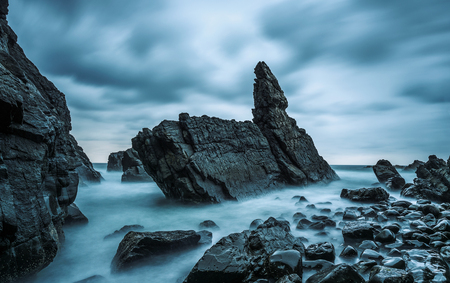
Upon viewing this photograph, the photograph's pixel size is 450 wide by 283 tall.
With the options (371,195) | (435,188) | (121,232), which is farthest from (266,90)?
(121,232)

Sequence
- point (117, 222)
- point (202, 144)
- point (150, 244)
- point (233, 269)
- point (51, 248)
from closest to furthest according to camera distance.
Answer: point (233, 269), point (51, 248), point (150, 244), point (117, 222), point (202, 144)

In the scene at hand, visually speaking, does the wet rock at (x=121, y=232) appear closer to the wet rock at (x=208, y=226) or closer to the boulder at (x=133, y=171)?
the wet rock at (x=208, y=226)

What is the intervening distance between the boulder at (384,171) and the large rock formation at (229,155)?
14.8 feet

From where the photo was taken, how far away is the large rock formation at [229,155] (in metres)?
13.2

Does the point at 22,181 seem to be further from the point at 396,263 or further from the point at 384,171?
the point at 384,171

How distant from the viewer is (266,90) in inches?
755

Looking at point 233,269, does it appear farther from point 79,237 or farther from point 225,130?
point 225,130

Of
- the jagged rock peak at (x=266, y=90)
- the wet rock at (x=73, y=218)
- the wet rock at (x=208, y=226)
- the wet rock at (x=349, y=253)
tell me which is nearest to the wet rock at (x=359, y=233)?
the wet rock at (x=349, y=253)

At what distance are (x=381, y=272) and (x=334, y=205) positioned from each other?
855 centimetres

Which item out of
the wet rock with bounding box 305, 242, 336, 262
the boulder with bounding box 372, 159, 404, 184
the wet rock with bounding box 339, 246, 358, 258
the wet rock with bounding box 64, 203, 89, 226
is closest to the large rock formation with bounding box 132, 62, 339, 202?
the boulder with bounding box 372, 159, 404, 184

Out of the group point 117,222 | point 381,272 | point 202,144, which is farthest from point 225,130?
point 381,272

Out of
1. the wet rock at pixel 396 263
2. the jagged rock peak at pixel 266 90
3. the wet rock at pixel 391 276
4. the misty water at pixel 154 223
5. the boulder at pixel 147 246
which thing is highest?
the jagged rock peak at pixel 266 90

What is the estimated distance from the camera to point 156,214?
11.3 metres

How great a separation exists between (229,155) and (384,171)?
14585 mm
